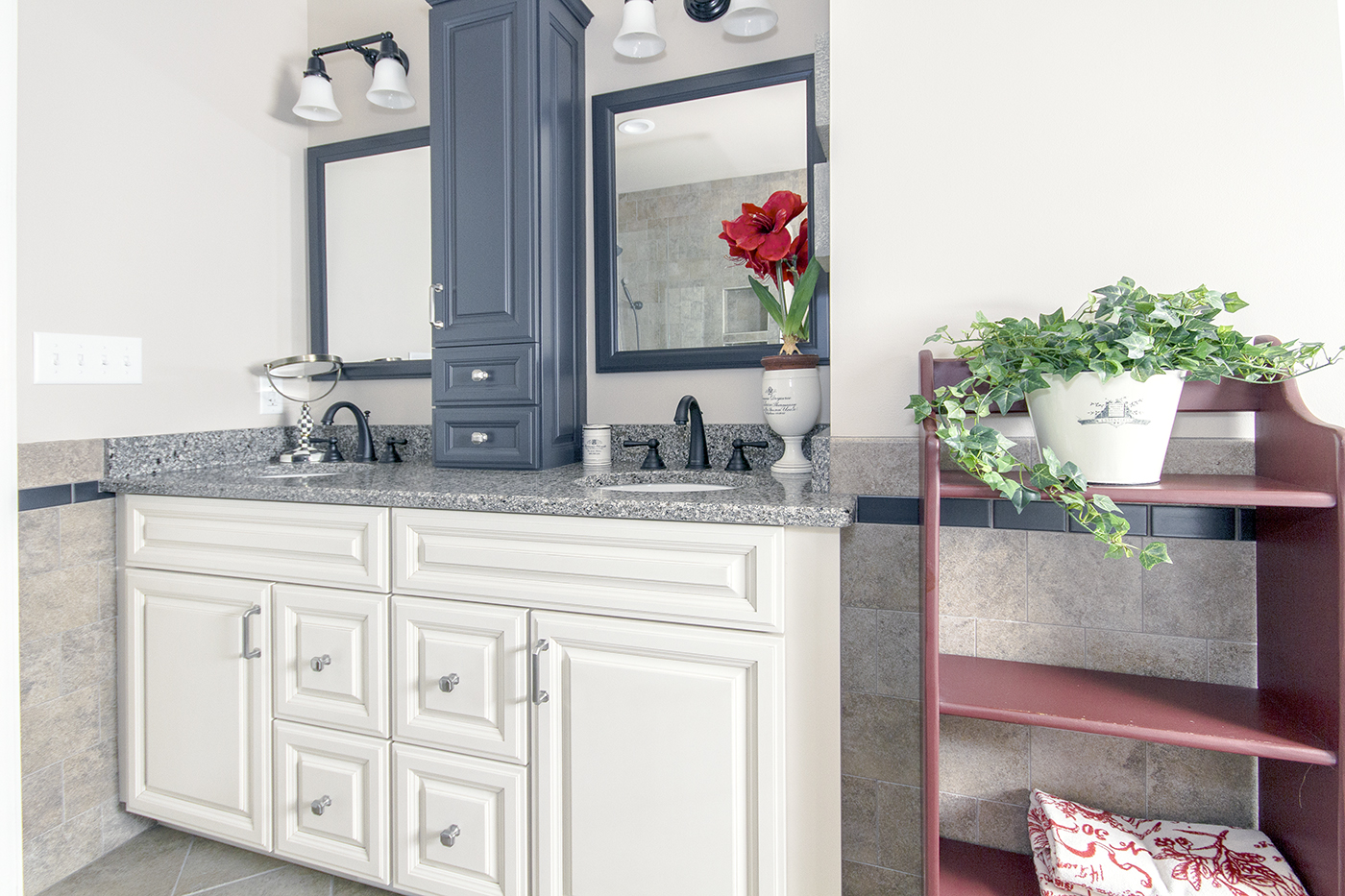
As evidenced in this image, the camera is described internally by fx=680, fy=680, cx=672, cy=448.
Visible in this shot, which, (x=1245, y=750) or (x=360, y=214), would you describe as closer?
(x=1245, y=750)

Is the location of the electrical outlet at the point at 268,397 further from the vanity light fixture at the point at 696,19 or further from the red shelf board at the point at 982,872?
the red shelf board at the point at 982,872

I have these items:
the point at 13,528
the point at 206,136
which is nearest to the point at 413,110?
the point at 206,136

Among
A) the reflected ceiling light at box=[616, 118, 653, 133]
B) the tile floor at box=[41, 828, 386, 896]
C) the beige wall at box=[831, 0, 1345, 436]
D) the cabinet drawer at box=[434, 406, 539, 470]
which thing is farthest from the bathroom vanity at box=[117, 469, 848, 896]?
the reflected ceiling light at box=[616, 118, 653, 133]

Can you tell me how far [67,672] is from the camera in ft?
5.32

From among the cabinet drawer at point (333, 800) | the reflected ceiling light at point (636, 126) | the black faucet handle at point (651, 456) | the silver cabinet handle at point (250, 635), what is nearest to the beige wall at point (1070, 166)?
the black faucet handle at point (651, 456)

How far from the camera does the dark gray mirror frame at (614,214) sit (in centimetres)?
172

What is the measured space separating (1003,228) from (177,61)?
7.10 ft

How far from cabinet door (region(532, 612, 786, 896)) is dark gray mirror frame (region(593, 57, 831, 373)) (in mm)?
828

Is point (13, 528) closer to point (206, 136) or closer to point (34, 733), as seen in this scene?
point (34, 733)

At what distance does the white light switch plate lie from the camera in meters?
1.57

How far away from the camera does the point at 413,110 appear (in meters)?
2.18

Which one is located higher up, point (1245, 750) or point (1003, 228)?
point (1003, 228)

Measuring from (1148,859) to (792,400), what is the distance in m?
0.96

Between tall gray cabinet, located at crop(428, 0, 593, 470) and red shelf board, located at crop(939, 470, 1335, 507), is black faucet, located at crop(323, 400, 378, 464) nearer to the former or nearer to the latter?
tall gray cabinet, located at crop(428, 0, 593, 470)
